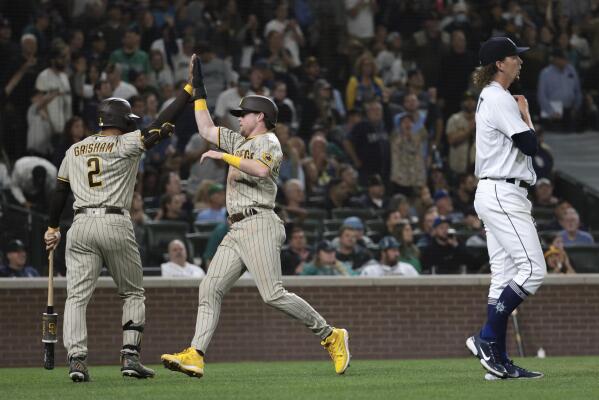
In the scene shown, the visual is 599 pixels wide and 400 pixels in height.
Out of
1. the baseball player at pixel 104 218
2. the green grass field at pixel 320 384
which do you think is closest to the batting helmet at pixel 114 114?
the baseball player at pixel 104 218

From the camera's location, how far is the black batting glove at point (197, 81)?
29.3 feet

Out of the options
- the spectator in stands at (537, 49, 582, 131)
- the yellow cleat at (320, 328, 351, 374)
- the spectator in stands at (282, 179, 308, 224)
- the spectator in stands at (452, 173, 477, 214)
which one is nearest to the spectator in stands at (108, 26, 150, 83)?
the spectator in stands at (282, 179, 308, 224)

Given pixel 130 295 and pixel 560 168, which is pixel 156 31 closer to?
pixel 560 168

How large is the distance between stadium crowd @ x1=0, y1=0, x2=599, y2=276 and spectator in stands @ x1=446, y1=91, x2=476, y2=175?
0.02 m

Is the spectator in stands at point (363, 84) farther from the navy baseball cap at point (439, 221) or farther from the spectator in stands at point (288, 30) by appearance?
the navy baseball cap at point (439, 221)

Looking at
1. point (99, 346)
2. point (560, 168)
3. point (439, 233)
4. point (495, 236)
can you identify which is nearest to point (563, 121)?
point (560, 168)

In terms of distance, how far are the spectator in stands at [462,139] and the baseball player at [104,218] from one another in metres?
9.50


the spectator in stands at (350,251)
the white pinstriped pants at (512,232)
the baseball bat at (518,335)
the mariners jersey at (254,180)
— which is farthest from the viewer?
the spectator in stands at (350,251)

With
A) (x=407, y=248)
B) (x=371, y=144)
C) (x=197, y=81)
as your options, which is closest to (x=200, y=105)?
(x=197, y=81)

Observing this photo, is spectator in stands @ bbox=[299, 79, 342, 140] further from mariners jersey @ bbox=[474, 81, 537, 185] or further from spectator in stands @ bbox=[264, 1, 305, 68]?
mariners jersey @ bbox=[474, 81, 537, 185]

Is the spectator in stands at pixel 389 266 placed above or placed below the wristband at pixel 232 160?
below

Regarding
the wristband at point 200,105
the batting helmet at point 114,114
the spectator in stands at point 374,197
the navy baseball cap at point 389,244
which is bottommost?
the navy baseball cap at point 389,244

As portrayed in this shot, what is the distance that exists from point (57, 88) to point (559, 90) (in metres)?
7.57

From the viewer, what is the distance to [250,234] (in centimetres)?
862
